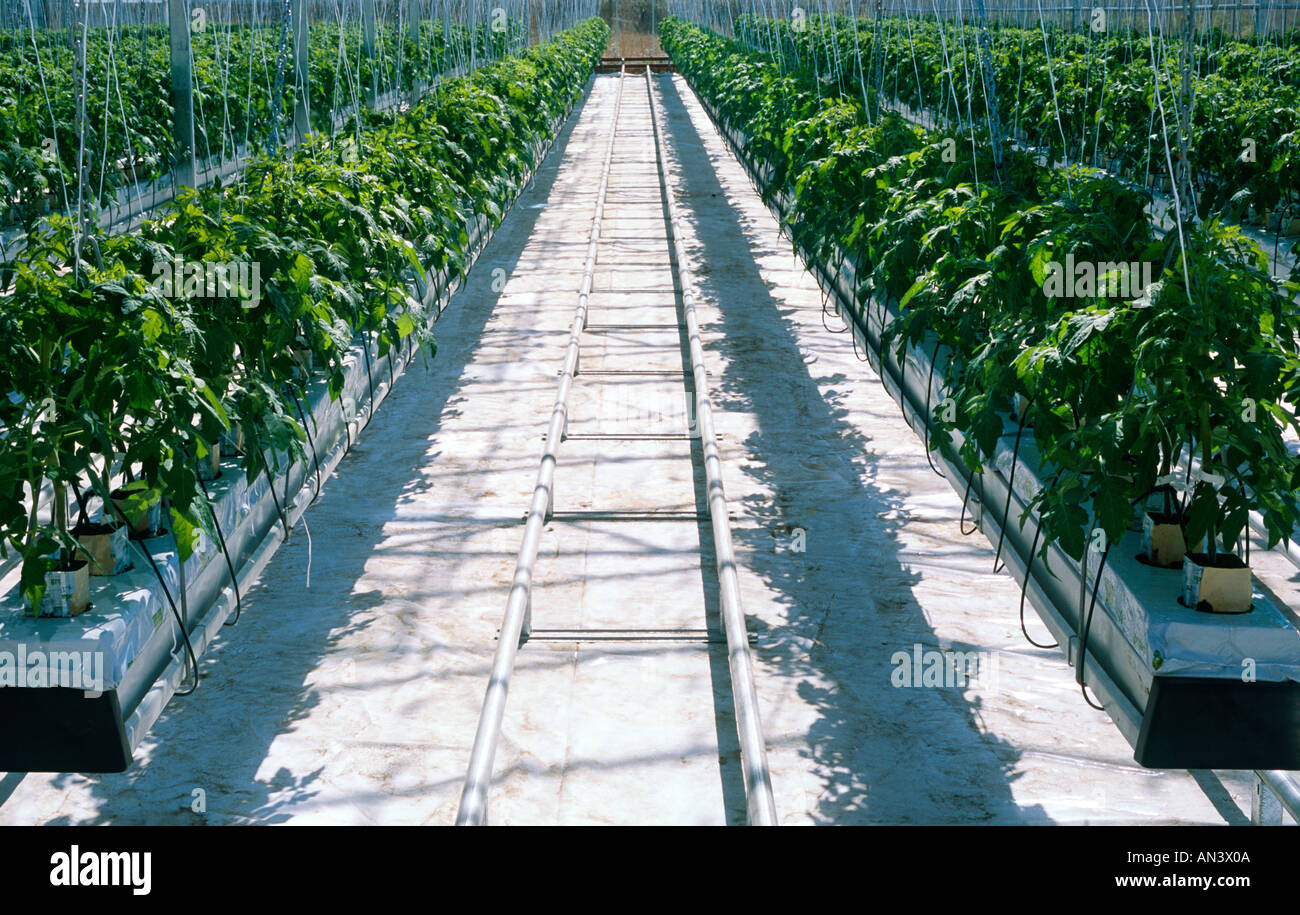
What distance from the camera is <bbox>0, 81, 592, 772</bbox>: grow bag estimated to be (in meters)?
3.58

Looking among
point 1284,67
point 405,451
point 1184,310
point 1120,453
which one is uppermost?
point 1284,67

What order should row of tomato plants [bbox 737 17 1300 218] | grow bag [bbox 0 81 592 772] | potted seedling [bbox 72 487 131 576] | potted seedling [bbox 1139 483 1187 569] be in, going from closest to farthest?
1. grow bag [bbox 0 81 592 772]
2. potted seedling [bbox 1139 483 1187 569]
3. potted seedling [bbox 72 487 131 576]
4. row of tomato plants [bbox 737 17 1300 218]

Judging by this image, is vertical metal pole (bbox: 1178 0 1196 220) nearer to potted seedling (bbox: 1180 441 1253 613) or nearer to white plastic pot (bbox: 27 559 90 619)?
potted seedling (bbox: 1180 441 1253 613)

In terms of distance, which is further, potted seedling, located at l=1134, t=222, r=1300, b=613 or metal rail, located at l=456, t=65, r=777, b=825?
metal rail, located at l=456, t=65, r=777, b=825

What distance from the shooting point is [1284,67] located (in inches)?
586

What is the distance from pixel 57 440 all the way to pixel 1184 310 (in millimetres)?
3079

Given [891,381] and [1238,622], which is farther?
[891,381]

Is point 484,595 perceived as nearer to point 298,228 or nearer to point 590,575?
point 590,575

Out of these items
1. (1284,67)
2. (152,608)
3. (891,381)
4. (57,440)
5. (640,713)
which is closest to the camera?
(57,440)

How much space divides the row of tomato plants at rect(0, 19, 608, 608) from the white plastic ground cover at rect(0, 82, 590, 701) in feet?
0.55

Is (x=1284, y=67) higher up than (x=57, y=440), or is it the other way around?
(x=1284, y=67)

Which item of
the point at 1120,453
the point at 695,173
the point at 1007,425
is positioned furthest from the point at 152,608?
the point at 695,173

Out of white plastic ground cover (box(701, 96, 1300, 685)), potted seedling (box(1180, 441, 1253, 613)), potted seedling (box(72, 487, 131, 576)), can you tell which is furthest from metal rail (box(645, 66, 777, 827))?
potted seedling (box(72, 487, 131, 576))

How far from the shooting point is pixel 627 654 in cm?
514
